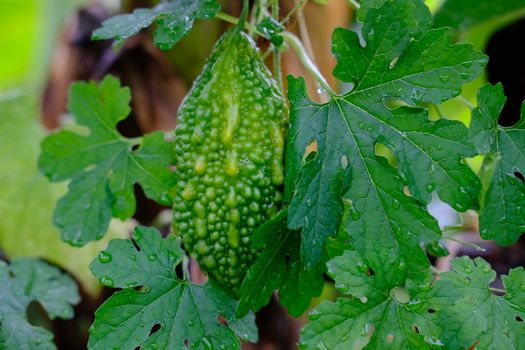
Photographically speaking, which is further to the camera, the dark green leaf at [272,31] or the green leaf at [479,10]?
the green leaf at [479,10]

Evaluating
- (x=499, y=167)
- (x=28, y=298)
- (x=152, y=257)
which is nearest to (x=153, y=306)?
(x=152, y=257)

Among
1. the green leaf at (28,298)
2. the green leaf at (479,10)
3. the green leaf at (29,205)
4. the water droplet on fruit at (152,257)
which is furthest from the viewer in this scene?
the green leaf at (479,10)

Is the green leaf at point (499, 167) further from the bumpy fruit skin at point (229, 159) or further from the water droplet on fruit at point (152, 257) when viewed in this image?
the water droplet on fruit at point (152, 257)

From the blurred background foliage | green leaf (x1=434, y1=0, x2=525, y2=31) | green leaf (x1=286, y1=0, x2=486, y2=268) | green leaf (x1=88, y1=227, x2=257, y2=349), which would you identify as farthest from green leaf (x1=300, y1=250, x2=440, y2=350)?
green leaf (x1=434, y1=0, x2=525, y2=31)

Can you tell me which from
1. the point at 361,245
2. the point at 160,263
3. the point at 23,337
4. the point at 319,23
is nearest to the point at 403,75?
the point at 361,245

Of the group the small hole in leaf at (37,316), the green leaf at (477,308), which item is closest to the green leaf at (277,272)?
the green leaf at (477,308)

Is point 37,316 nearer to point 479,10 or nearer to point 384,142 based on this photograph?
point 384,142

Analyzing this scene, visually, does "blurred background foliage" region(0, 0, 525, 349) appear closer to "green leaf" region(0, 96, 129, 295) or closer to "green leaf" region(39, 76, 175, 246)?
"green leaf" region(0, 96, 129, 295)
